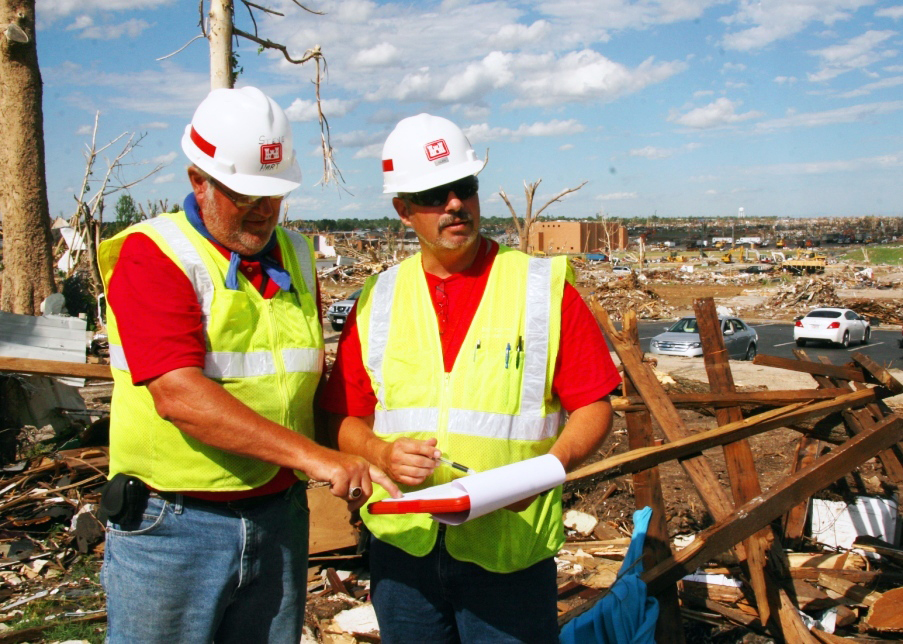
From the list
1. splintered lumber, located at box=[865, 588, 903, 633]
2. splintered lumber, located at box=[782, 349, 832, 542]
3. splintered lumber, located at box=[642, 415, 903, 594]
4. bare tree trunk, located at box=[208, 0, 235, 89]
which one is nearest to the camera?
splintered lumber, located at box=[642, 415, 903, 594]

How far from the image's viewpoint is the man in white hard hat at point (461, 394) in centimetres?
229

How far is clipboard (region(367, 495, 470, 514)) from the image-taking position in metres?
1.87

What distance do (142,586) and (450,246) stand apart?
53.6 inches

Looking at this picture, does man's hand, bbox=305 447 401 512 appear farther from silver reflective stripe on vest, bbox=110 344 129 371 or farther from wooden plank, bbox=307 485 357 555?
wooden plank, bbox=307 485 357 555

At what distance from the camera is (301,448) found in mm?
2057

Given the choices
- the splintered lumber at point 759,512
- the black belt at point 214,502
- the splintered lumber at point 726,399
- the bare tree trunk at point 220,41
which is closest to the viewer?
the black belt at point 214,502

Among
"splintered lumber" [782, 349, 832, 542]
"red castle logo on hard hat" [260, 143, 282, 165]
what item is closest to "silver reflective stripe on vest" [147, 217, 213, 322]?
"red castle logo on hard hat" [260, 143, 282, 165]

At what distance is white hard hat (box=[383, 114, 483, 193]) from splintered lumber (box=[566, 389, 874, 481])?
3.49 ft

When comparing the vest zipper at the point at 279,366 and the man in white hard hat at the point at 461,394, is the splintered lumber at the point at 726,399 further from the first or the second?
the vest zipper at the point at 279,366

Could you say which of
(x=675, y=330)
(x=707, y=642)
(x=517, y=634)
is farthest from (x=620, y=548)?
(x=675, y=330)

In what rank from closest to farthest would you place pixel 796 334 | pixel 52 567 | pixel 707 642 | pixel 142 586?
pixel 142 586, pixel 707 642, pixel 52 567, pixel 796 334

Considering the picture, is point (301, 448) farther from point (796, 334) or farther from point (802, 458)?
point (796, 334)

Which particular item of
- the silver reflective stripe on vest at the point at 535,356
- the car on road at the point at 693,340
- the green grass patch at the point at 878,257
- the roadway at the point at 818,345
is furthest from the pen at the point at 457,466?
the green grass patch at the point at 878,257

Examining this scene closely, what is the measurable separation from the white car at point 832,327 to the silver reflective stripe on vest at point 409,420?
2755 centimetres
